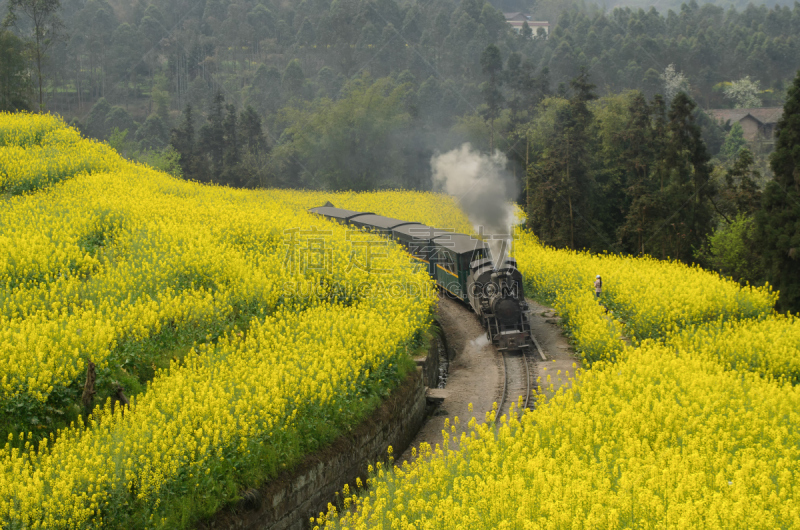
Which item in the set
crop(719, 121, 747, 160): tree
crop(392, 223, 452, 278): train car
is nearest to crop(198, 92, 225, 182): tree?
crop(392, 223, 452, 278): train car

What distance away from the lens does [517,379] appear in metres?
17.3

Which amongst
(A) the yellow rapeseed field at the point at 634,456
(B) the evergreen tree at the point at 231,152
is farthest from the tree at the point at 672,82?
(A) the yellow rapeseed field at the point at 634,456

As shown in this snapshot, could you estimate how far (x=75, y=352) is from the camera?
1105 centimetres

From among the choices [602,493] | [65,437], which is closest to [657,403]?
[602,493]

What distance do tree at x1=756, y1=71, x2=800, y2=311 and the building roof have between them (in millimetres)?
72054

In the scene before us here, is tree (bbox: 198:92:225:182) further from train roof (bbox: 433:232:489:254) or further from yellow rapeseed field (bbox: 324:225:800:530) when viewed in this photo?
yellow rapeseed field (bbox: 324:225:800:530)

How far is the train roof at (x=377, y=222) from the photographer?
92.3 ft

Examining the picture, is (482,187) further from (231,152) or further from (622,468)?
(622,468)

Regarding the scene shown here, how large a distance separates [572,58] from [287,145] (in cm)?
5442

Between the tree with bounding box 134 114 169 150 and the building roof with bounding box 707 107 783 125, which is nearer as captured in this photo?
the tree with bounding box 134 114 169 150

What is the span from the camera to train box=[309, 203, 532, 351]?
19.3m

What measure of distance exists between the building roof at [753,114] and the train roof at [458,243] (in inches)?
3043

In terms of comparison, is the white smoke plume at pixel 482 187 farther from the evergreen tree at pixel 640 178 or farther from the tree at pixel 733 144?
the tree at pixel 733 144

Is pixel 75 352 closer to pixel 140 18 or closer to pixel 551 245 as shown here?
pixel 551 245
